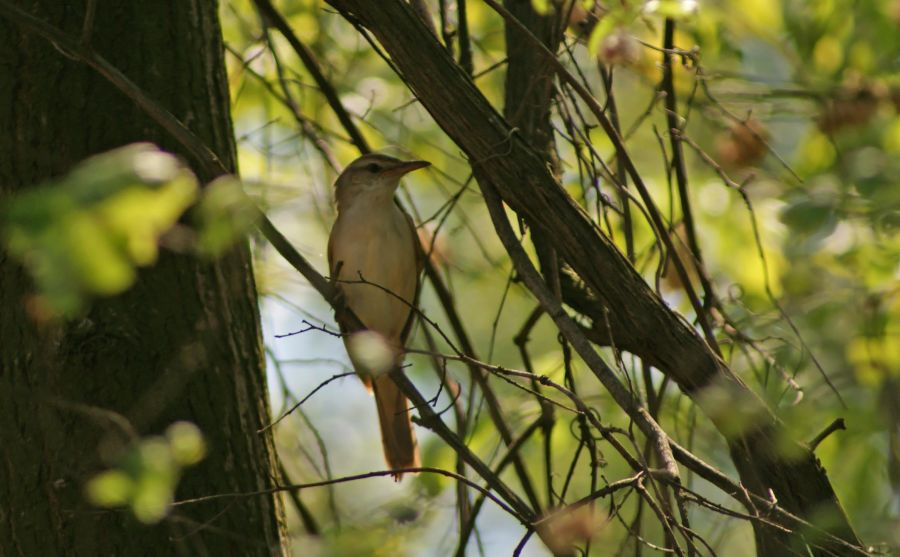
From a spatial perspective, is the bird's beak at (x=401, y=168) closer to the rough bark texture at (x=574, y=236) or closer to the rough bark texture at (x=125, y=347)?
the rough bark texture at (x=125, y=347)

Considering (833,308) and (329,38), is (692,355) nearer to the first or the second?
(833,308)

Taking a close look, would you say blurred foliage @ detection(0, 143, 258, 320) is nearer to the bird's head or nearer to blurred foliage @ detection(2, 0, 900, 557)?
blurred foliage @ detection(2, 0, 900, 557)

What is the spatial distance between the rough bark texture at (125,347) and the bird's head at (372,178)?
5.23 ft

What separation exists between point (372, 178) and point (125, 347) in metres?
2.30

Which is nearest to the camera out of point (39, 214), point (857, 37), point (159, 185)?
point (39, 214)

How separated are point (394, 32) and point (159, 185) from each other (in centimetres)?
137

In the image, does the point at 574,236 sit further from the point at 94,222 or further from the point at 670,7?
the point at 94,222

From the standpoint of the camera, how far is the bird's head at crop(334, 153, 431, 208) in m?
4.78

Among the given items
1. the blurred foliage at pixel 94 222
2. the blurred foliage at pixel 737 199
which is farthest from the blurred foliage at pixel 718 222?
the blurred foliage at pixel 94 222

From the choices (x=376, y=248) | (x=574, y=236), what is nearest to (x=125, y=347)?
(x=574, y=236)

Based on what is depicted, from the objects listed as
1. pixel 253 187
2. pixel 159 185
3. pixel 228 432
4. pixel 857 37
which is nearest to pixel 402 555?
pixel 228 432

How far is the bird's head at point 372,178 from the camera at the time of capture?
15.7 ft

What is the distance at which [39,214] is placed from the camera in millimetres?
1254

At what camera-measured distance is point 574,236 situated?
2.68 m
